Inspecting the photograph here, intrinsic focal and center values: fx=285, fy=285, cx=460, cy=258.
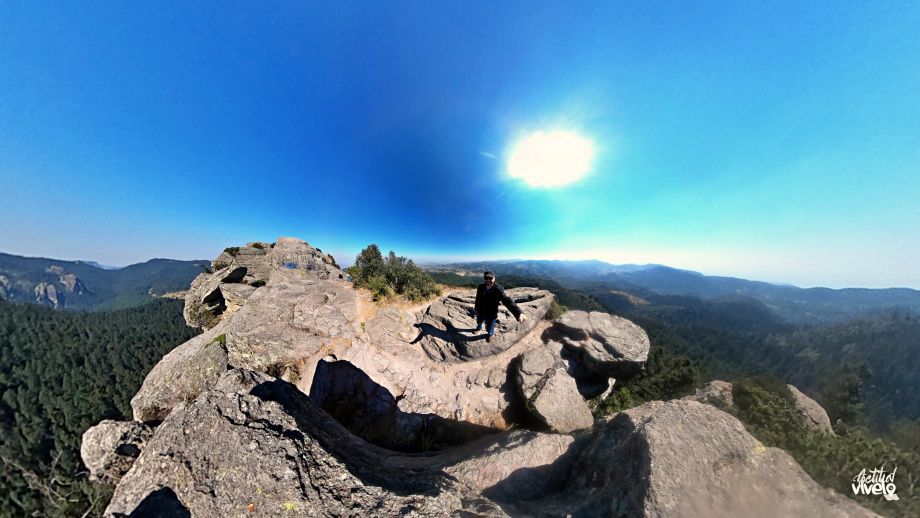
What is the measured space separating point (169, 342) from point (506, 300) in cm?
14386

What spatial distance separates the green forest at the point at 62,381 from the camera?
4883 cm

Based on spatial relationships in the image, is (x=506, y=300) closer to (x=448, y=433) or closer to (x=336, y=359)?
(x=448, y=433)

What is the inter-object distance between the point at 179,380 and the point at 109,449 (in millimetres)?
3203

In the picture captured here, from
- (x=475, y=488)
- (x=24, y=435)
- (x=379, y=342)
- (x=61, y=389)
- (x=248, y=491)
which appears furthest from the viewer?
(x=61, y=389)

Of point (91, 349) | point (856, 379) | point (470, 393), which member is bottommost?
point (91, 349)

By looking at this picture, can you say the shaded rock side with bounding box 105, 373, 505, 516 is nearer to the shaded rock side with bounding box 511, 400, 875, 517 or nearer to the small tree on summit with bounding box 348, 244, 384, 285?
the shaded rock side with bounding box 511, 400, 875, 517

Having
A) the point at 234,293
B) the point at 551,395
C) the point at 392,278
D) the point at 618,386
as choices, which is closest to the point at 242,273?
the point at 234,293

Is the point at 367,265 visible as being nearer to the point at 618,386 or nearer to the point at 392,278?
the point at 392,278

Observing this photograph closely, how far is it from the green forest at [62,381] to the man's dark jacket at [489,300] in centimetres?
1923

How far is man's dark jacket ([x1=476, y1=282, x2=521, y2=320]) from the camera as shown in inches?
462

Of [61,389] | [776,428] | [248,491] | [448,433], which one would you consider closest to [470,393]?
[448,433]

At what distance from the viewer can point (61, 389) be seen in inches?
3226

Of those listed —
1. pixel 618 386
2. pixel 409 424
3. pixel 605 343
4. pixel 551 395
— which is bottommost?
pixel 409 424

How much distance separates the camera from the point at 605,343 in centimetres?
1405
